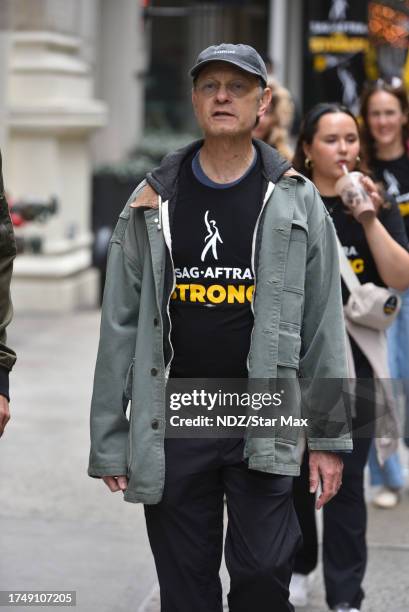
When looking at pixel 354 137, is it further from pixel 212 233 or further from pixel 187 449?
pixel 187 449

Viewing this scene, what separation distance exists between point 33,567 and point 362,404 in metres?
1.60

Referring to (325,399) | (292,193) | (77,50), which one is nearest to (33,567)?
(325,399)

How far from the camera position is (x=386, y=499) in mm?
6277

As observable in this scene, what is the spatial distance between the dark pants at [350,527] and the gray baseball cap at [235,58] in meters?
1.59

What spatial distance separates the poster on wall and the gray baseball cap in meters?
8.94

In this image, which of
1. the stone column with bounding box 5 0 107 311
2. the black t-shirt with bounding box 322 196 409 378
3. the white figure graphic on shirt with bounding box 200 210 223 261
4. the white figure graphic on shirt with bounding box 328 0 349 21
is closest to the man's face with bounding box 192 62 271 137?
the white figure graphic on shirt with bounding box 200 210 223 261

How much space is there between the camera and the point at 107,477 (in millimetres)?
3623

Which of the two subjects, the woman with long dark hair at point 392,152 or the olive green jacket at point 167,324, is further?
the woman with long dark hair at point 392,152

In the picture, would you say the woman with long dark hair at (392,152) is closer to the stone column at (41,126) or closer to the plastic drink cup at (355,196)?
the plastic drink cup at (355,196)

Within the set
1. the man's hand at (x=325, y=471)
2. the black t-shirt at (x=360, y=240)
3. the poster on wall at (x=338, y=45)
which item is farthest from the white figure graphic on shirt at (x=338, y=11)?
the man's hand at (x=325, y=471)

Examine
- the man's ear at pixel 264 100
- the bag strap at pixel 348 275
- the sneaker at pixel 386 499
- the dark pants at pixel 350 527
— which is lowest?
the sneaker at pixel 386 499

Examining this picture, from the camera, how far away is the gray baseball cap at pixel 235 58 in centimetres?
352

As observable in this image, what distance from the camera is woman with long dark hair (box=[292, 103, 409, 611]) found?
182 inches

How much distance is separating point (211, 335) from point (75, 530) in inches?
97.6
